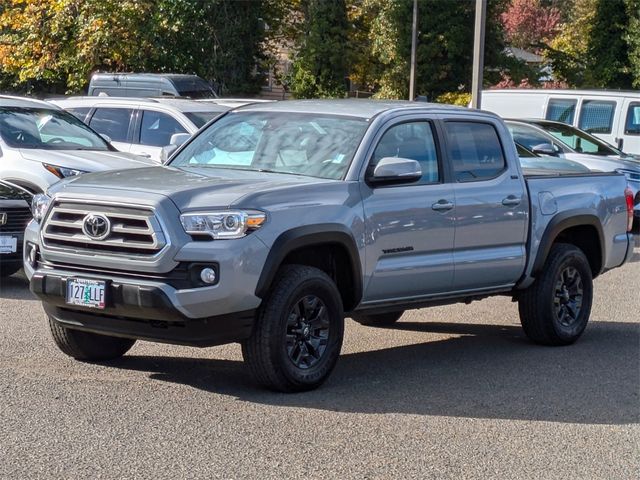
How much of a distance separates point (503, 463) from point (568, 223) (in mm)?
3872

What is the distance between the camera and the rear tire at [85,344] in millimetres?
7992

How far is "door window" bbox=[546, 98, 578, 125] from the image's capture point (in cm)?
2175

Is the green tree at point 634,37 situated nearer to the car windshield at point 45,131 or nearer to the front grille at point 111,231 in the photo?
the car windshield at point 45,131

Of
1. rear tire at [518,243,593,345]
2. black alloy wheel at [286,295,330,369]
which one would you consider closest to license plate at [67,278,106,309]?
black alloy wheel at [286,295,330,369]

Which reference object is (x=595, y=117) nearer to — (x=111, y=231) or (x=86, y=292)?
(x=111, y=231)

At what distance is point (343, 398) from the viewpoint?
7.43 m

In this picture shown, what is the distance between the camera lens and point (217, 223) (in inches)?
276

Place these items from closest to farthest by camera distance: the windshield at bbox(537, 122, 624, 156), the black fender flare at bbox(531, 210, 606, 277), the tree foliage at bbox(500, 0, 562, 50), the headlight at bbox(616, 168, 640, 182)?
the black fender flare at bbox(531, 210, 606, 277)
the headlight at bbox(616, 168, 640, 182)
the windshield at bbox(537, 122, 624, 156)
the tree foliage at bbox(500, 0, 562, 50)

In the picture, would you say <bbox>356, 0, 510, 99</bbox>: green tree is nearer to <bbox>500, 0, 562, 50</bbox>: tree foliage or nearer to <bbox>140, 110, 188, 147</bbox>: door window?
<bbox>500, 0, 562, 50</bbox>: tree foliage

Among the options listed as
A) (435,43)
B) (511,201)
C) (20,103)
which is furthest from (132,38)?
(511,201)

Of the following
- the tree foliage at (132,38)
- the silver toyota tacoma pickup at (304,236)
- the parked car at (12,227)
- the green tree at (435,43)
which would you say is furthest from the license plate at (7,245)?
the green tree at (435,43)

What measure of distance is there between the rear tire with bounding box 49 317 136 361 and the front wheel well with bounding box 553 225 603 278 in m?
3.90

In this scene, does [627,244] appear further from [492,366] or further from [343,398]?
[343,398]

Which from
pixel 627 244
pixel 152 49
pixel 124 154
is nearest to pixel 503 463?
pixel 627 244
